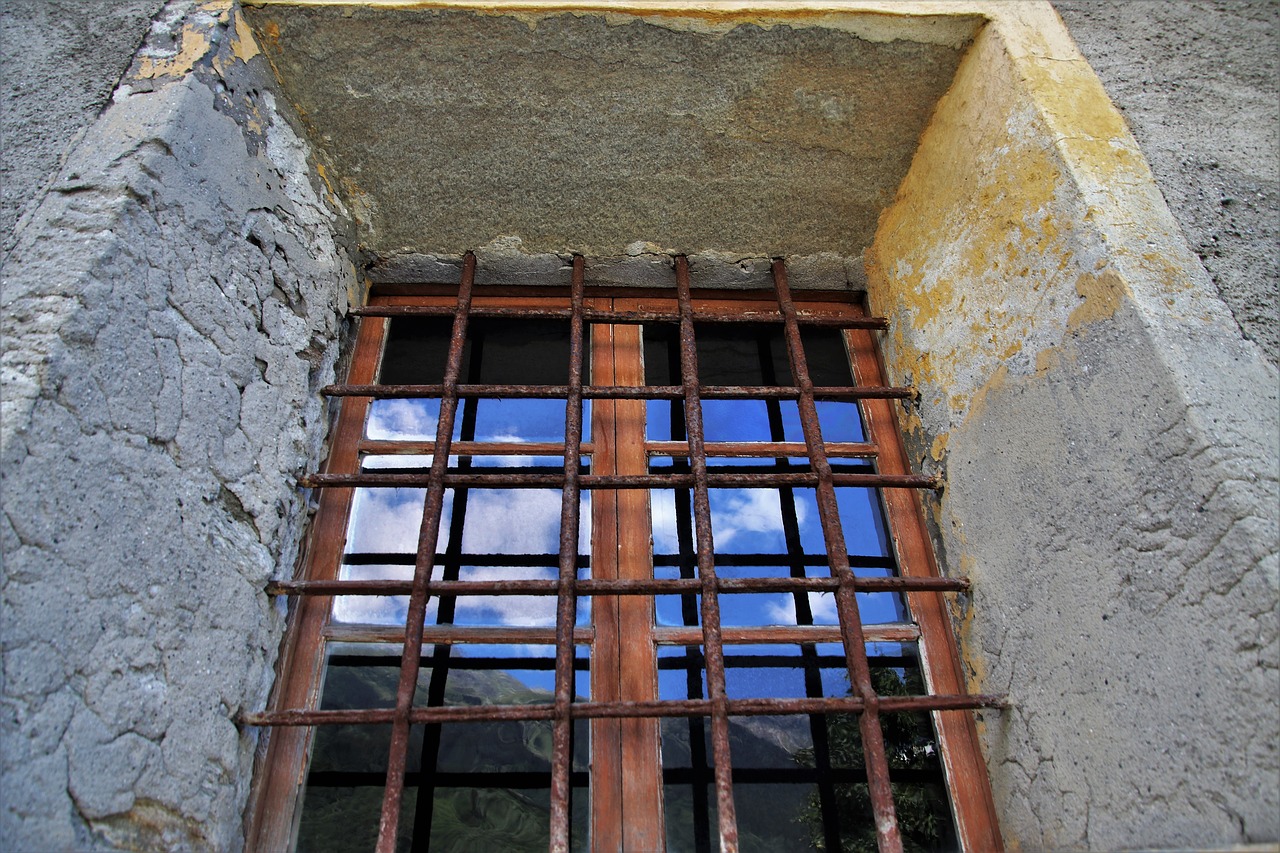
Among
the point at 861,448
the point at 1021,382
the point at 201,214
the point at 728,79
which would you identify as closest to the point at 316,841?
the point at 201,214

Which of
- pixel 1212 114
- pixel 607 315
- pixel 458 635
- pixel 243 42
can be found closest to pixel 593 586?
pixel 458 635

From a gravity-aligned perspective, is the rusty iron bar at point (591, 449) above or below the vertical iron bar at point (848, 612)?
above

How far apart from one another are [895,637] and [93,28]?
6.47 feet

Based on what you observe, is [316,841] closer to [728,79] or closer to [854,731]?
[854,731]

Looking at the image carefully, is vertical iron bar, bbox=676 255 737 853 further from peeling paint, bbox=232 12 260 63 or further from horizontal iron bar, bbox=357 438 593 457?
peeling paint, bbox=232 12 260 63

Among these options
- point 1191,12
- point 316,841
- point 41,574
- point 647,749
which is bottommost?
point 316,841

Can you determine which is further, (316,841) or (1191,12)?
(1191,12)

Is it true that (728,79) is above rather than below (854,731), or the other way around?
above

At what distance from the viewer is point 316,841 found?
1335mm

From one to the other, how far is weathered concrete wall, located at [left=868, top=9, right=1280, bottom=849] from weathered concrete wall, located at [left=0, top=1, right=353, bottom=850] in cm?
132

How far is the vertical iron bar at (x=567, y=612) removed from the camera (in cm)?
123

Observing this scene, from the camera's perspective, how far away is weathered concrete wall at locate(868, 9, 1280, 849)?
101cm

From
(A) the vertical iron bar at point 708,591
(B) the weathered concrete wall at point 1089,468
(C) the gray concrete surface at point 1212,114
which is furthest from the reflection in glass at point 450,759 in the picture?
(C) the gray concrete surface at point 1212,114

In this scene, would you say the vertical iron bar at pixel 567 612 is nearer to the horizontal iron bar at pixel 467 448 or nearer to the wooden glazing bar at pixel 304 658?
the horizontal iron bar at pixel 467 448
